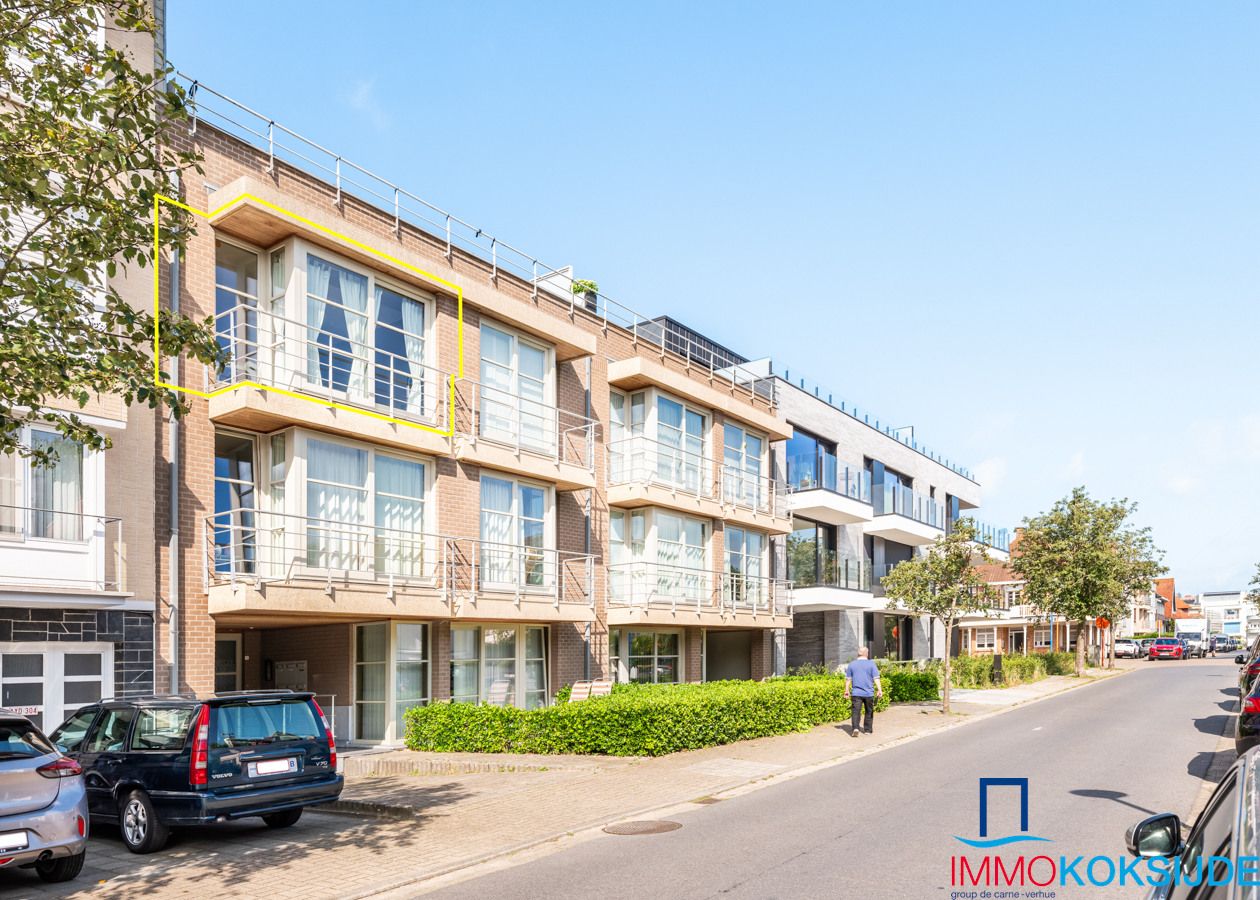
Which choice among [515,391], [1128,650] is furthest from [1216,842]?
[1128,650]

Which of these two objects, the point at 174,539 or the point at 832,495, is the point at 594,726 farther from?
the point at 832,495

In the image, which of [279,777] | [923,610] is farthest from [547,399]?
[279,777]

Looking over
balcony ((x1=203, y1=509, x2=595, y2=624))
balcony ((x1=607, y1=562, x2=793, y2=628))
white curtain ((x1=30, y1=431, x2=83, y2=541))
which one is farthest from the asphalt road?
white curtain ((x1=30, y1=431, x2=83, y2=541))

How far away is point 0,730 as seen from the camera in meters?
8.80

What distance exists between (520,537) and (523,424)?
2338mm

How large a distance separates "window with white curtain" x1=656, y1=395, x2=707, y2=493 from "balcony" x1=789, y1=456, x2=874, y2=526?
227 inches

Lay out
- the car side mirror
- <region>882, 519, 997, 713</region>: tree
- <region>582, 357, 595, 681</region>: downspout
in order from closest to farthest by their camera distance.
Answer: the car side mirror → <region>582, 357, 595, 681</region>: downspout → <region>882, 519, 997, 713</region>: tree

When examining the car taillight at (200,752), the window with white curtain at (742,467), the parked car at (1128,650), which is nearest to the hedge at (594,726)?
the car taillight at (200,752)

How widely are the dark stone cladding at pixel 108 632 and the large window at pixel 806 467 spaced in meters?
22.1

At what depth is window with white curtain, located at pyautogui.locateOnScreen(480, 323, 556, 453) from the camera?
2089cm

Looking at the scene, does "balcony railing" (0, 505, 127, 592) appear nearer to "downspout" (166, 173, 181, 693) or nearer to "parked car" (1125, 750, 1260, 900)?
"downspout" (166, 173, 181, 693)

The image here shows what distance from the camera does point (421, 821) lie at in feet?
38.2

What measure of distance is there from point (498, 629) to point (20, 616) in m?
9.36

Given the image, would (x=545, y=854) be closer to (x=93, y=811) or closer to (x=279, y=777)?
(x=279, y=777)
